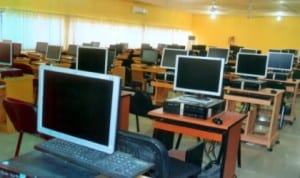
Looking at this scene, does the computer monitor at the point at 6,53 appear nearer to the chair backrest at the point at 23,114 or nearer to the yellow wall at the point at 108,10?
the chair backrest at the point at 23,114

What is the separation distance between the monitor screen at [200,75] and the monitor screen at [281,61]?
3.96 meters

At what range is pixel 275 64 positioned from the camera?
6.64 m

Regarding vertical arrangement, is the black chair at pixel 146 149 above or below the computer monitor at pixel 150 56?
below

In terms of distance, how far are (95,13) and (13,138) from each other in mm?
7677

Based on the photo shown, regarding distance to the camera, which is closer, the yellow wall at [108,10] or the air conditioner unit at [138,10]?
the yellow wall at [108,10]

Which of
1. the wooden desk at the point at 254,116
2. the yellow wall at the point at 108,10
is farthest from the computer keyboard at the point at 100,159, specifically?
the yellow wall at the point at 108,10

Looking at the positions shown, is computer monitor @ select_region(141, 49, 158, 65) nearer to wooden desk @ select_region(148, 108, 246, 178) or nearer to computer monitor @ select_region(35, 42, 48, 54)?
computer monitor @ select_region(35, 42, 48, 54)

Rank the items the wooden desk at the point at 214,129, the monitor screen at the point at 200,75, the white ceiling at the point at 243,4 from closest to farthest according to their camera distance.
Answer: the wooden desk at the point at 214,129
the monitor screen at the point at 200,75
the white ceiling at the point at 243,4

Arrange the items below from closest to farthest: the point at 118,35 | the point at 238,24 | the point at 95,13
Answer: the point at 95,13
the point at 118,35
the point at 238,24

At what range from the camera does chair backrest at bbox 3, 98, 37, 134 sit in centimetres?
296

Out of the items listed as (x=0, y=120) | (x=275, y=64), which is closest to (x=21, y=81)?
A: (x=0, y=120)

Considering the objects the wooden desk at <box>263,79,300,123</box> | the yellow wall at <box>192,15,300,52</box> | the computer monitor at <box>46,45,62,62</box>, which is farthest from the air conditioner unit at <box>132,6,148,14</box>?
the wooden desk at <box>263,79,300,123</box>

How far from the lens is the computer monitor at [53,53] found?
7.16 metres

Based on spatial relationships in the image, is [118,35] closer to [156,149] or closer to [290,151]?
[290,151]
